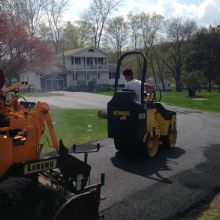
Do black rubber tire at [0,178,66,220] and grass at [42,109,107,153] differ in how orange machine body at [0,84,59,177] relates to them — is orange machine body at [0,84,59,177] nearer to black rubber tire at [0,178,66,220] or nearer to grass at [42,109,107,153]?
black rubber tire at [0,178,66,220]

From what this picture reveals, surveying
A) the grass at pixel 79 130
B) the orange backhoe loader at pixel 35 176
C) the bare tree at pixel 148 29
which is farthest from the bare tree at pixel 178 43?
the orange backhoe loader at pixel 35 176

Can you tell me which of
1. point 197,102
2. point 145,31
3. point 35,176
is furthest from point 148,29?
point 35,176

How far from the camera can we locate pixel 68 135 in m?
12.8

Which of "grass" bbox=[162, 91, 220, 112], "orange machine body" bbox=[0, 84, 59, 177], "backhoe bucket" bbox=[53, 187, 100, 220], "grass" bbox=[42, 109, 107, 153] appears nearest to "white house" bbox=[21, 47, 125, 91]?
"grass" bbox=[162, 91, 220, 112]

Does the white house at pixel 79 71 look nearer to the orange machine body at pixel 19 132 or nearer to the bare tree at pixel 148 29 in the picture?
the bare tree at pixel 148 29

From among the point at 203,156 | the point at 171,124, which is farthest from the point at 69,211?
the point at 171,124

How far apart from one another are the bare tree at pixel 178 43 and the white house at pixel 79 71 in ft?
35.6

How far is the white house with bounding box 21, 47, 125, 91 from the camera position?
198 feet

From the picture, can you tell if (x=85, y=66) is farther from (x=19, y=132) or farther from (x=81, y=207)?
(x=81, y=207)

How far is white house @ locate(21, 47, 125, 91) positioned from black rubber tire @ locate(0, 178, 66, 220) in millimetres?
55258

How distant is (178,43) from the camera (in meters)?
63.3

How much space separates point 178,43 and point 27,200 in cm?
6102

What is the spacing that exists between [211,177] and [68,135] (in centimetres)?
596

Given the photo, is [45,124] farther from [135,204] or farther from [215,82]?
[215,82]
